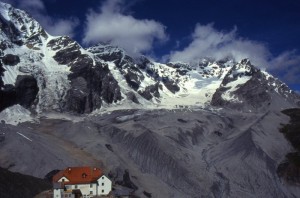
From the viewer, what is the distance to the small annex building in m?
89.7

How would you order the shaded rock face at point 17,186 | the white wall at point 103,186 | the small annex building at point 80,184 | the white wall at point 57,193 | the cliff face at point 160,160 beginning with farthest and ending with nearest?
the cliff face at point 160,160 → the white wall at point 103,186 → the shaded rock face at point 17,186 → the small annex building at point 80,184 → the white wall at point 57,193

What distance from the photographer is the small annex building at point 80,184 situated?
294 feet

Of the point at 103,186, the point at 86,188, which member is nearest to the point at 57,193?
the point at 86,188

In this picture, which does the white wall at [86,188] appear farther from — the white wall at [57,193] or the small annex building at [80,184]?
the white wall at [57,193]

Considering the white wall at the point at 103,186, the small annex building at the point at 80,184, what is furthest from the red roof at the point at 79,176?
the white wall at the point at 103,186

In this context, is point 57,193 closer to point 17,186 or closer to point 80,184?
point 80,184

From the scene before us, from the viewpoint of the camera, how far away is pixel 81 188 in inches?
3644

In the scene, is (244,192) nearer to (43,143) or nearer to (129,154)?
(129,154)

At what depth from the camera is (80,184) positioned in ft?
303

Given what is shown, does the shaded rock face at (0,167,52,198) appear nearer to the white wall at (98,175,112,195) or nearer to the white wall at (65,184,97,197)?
the white wall at (65,184,97,197)

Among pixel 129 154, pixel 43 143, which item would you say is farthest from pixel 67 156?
pixel 129 154

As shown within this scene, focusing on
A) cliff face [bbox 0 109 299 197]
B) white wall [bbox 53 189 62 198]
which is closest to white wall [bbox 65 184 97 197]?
white wall [bbox 53 189 62 198]

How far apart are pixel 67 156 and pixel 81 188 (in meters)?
68.7

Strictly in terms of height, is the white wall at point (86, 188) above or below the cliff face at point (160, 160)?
below
